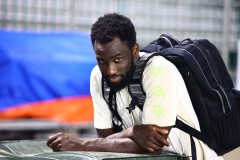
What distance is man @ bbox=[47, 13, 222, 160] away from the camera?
3387mm

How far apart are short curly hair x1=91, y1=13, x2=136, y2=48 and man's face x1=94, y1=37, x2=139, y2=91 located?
0.03m

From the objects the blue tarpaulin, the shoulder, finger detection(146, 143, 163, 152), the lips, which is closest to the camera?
finger detection(146, 143, 163, 152)

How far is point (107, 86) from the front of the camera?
143 inches

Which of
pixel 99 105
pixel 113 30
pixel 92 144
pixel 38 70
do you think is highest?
pixel 113 30

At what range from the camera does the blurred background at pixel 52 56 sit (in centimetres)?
827

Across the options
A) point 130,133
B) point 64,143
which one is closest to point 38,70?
point 64,143

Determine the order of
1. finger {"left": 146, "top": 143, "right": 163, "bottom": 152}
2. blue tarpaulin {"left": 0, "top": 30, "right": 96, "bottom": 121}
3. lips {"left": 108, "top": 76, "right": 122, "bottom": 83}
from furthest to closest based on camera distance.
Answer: blue tarpaulin {"left": 0, "top": 30, "right": 96, "bottom": 121} < lips {"left": 108, "top": 76, "right": 122, "bottom": 83} < finger {"left": 146, "top": 143, "right": 163, "bottom": 152}

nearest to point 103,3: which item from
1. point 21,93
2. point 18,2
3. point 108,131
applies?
point 18,2

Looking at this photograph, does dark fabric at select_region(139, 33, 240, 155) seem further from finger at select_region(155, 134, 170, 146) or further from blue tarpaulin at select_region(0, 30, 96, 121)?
blue tarpaulin at select_region(0, 30, 96, 121)

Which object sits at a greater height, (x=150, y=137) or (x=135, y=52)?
(x=135, y=52)

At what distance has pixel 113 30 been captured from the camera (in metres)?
3.42

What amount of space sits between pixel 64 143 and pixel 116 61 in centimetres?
50

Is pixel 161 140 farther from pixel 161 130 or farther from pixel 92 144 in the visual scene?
pixel 92 144

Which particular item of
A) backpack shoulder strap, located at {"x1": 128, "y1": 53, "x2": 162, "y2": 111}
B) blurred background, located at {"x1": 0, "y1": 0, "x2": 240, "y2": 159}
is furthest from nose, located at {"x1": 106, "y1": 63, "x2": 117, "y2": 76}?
blurred background, located at {"x1": 0, "y1": 0, "x2": 240, "y2": 159}
